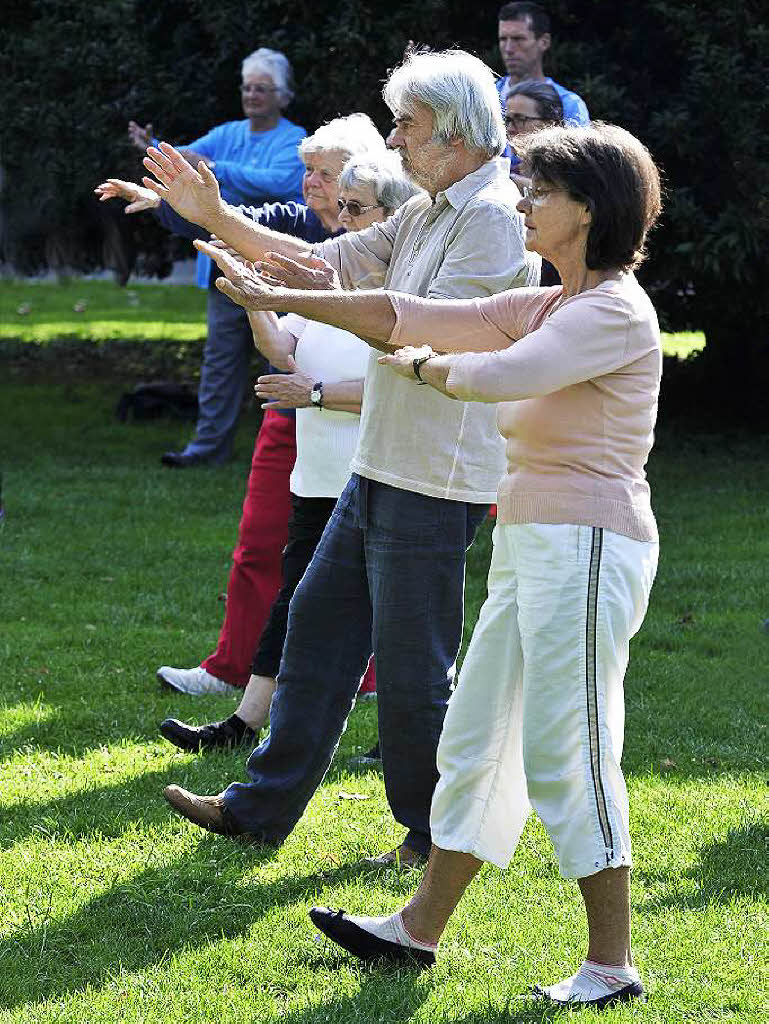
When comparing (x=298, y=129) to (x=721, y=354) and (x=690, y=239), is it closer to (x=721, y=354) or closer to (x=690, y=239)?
(x=690, y=239)

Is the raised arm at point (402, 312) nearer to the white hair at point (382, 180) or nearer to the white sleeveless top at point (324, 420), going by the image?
the white hair at point (382, 180)

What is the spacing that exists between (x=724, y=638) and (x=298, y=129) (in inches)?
200

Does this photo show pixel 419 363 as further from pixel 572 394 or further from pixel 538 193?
pixel 538 193

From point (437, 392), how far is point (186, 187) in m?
0.99

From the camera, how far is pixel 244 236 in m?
4.53

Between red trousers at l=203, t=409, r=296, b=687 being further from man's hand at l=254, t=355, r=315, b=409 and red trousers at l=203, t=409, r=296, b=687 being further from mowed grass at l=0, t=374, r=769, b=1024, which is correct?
man's hand at l=254, t=355, r=315, b=409

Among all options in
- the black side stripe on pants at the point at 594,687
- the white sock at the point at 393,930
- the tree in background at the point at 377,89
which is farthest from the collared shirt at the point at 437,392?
the tree in background at the point at 377,89

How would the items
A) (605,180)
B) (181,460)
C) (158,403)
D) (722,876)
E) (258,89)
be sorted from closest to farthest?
(605,180)
(722,876)
(258,89)
(181,460)
(158,403)

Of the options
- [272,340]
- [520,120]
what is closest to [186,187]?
[272,340]

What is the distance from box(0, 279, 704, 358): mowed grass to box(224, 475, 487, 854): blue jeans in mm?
13622

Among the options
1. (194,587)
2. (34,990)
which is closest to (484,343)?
(34,990)

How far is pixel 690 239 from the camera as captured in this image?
11375mm

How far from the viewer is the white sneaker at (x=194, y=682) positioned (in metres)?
6.34

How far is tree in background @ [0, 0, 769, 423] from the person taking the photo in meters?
11.2
